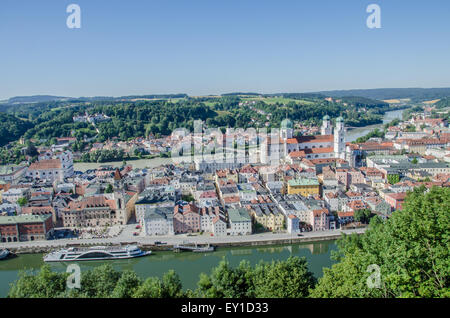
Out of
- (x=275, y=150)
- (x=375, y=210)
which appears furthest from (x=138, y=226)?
(x=275, y=150)

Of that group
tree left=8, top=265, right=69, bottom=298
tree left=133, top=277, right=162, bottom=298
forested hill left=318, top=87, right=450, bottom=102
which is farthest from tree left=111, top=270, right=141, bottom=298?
forested hill left=318, top=87, right=450, bottom=102

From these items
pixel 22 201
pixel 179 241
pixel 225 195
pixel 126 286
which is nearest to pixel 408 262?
pixel 126 286

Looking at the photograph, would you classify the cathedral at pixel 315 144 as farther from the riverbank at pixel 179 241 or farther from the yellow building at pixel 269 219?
the riverbank at pixel 179 241

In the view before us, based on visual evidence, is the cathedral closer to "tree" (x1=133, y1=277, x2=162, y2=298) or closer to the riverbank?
the riverbank

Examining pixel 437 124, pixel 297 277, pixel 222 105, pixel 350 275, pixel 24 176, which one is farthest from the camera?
pixel 222 105

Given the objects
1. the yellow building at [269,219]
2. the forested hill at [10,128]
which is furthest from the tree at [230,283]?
the forested hill at [10,128]

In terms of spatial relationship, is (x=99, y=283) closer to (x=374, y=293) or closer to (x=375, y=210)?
(x=374, y=293)
